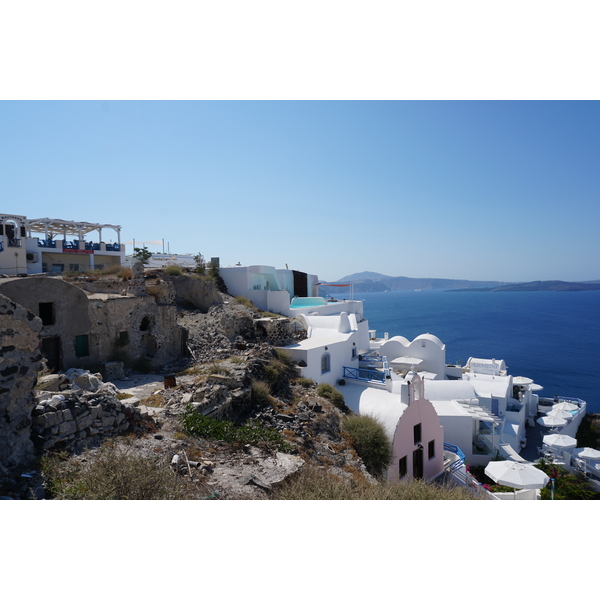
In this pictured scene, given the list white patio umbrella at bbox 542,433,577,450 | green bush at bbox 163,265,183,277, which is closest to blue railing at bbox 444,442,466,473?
white patio umbrella at bbox 542,433,577,450

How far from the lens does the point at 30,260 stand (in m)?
23.5

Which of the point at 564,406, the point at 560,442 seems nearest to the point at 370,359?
the point at 560,442

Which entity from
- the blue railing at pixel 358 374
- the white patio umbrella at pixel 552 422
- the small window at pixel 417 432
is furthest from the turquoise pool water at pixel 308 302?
the white patio umbrella at pixel 552 422

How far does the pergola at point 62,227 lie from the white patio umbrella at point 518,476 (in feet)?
93.0

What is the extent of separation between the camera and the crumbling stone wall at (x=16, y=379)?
487 cm

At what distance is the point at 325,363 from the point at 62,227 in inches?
855

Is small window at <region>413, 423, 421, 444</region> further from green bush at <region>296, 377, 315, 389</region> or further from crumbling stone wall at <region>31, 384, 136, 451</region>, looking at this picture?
crumbling stone wall at <region>31, 384, 136, 451</region>

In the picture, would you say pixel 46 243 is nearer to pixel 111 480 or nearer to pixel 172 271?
pixel 172 271

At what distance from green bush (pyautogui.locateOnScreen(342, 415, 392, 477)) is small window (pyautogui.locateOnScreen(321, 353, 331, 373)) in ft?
15.5

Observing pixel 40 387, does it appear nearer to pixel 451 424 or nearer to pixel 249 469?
pixel 249 469

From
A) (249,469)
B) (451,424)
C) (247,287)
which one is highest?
(247,287)

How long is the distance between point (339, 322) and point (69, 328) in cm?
1271

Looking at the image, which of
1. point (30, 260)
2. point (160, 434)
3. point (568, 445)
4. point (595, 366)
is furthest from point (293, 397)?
point (595, 366)

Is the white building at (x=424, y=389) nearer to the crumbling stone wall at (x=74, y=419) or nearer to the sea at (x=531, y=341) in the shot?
the crumbling stone wall at (x=74, y=419)
